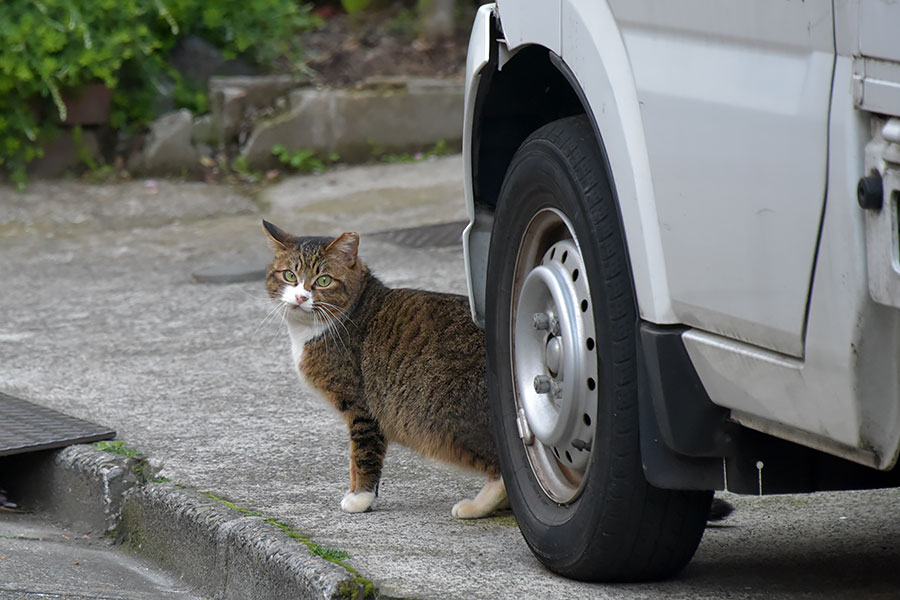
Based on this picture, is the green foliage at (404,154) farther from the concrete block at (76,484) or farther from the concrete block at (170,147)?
the concrete block at (76,484)

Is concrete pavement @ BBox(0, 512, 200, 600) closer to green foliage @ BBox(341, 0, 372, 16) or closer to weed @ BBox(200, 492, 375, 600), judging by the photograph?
weed @ BBox(200, 492, 375, 600)

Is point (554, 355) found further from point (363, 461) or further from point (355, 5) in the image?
point (355, 5)

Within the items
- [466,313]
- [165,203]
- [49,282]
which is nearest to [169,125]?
[165,203]

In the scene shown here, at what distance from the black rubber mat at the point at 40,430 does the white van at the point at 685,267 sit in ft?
5.50

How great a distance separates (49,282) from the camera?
6855mm

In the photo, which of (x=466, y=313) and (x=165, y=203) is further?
(x=165, y=203)

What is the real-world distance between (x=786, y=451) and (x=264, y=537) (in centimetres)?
136

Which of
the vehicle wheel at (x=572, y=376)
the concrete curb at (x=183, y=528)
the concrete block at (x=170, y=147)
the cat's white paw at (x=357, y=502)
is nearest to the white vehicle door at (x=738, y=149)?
the vehicle wheel at (x=572, y=376)

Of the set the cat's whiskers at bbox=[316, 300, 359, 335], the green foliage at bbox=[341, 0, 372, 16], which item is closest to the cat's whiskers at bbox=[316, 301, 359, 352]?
the cat's whiskers at bbox=[316, 300, 359, 335]

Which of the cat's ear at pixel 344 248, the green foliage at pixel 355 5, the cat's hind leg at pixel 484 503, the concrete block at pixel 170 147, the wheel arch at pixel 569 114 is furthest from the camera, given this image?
the green foliage at pixel 355 5

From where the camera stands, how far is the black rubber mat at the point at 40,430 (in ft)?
13.3

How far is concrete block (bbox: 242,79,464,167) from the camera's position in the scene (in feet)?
30.2

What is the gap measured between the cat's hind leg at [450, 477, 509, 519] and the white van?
0.45m

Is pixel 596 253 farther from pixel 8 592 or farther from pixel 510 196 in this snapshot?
pixel 8 592
